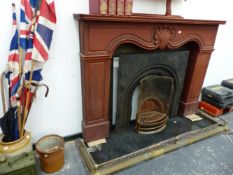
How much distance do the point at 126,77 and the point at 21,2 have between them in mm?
1060

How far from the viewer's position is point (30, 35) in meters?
1.33

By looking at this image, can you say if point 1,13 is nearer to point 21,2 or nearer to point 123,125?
point 21,2

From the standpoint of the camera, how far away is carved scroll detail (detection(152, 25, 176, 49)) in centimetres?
177

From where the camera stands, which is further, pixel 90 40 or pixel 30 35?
pixel 90 40

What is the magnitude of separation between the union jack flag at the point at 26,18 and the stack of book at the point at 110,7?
0.44m

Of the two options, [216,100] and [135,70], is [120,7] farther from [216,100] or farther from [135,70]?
[216,100]

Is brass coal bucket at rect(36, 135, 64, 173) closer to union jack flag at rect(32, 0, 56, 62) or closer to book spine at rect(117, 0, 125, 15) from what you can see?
union jack flag at rect(32, 0, 56, 62)

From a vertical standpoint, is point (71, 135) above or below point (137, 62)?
below

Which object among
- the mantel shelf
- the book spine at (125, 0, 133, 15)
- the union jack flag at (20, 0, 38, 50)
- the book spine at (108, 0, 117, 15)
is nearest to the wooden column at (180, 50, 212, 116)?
the mantel shelf

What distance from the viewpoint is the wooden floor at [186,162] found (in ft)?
5.32

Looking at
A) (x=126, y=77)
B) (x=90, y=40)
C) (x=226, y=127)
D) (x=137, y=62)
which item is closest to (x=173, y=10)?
(x=137, y=62)

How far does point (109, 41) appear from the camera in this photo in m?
1.58

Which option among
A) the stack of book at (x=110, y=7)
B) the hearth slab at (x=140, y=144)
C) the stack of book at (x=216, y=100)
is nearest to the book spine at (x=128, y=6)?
the stack of book at (x=110, y=7)

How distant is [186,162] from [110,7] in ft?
5.10
